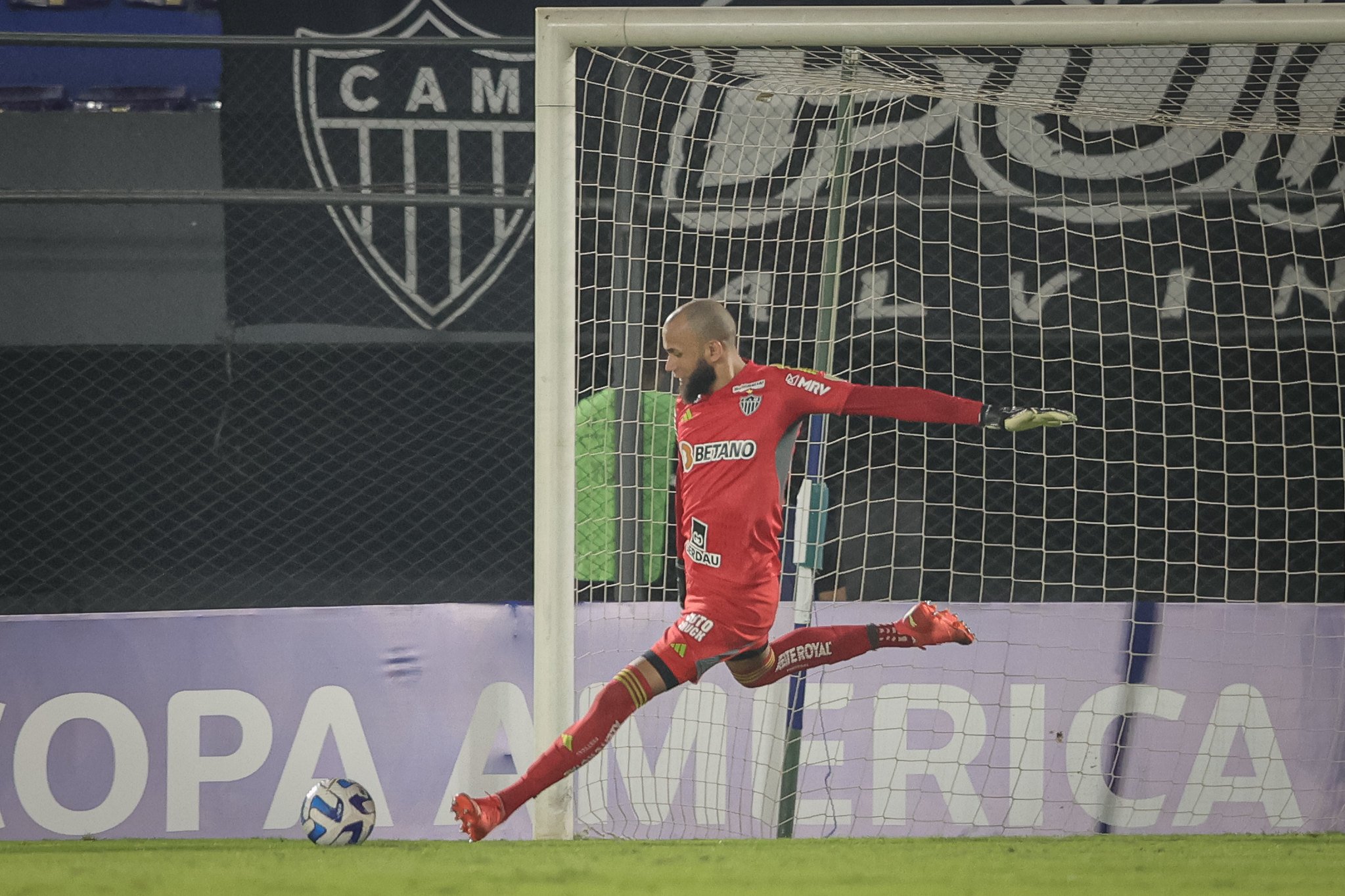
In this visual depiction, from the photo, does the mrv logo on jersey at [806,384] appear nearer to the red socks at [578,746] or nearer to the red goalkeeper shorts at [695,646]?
the red goalkeeper shorts at [695,646]

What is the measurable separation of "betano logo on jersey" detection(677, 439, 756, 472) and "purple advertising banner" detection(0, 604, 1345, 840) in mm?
707

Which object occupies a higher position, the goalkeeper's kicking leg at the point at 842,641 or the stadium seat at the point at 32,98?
the stadium seat at the point at 32,98

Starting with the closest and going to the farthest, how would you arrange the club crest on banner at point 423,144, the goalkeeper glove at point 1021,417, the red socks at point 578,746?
the goalkeeper glove at point 1021,417 → the red socks at point 578,746 → the club crest on banner at point 423,144

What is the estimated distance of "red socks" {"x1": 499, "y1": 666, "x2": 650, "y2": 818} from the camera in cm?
314

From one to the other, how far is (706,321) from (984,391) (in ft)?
4.93

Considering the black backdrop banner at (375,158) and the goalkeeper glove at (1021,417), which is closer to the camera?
the goalkeeper glove at (1021,417)

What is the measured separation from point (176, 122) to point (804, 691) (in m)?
3.11

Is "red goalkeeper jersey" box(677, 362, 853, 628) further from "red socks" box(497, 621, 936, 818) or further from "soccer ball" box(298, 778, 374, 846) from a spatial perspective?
"soccer ball" box(298, 778, 374, 846)

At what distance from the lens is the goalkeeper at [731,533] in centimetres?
315

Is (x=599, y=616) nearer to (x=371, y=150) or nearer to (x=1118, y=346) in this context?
(x=371, y=150)

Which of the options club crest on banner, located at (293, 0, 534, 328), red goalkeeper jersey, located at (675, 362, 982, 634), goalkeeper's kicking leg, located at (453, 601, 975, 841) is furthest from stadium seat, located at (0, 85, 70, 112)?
goalkeeper's kicking leg, located at (453, 601, 975, 841)

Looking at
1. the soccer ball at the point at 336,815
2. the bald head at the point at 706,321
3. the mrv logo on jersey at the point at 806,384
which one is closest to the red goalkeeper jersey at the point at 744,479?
the mrv logo on jersey at the point at 806,384

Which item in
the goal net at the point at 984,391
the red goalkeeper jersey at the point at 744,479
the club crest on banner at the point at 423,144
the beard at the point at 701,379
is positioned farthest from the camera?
the club crest on banner at the point at 423,144

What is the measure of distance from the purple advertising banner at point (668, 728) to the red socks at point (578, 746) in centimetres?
68
